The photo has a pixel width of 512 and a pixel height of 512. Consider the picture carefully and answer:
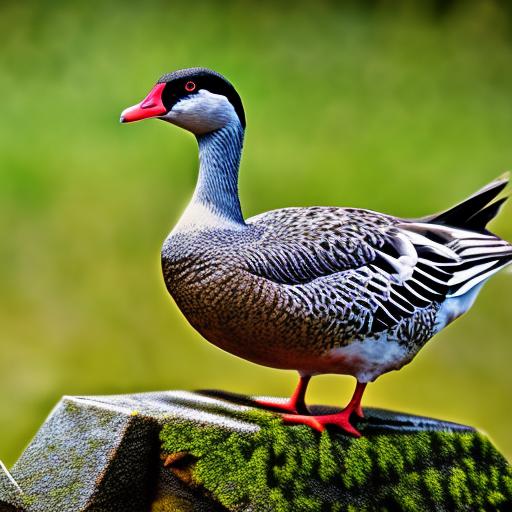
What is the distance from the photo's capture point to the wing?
83.6 inches

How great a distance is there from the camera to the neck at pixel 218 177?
2193 mm

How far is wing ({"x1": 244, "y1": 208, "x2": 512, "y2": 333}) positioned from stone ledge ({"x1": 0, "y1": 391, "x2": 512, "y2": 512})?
294mm

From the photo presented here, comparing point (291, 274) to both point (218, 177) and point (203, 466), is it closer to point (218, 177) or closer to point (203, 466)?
point (218, 177)

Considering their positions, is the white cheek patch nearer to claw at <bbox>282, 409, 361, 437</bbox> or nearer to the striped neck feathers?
the striped neck feathers

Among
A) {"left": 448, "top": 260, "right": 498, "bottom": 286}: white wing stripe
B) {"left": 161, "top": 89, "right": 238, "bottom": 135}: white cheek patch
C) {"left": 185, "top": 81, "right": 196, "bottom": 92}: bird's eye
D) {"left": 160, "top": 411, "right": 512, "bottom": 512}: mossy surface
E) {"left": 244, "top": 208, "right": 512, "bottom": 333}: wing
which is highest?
{"left": 185, "top": 81, "right": 196, "bottom": 92}: bird's eye

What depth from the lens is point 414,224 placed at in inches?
92.0

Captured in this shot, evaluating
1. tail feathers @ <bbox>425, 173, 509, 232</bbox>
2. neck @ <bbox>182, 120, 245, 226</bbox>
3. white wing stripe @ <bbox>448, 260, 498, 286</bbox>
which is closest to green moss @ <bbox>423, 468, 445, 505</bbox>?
white wing stripe @ <bbox>448, 260, 498, 286</bbox>

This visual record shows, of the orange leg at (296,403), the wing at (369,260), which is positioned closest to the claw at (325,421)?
the orange leg at (296,403)

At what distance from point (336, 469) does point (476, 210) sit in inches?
30.2

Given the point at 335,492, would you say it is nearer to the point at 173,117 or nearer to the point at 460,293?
the point at 460,293

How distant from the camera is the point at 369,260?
2.20 m

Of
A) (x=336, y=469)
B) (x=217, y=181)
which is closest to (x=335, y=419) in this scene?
(x=336, y=469)

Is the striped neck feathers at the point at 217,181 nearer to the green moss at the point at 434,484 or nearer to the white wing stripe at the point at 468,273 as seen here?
the white wing stripe at the point at 468,273

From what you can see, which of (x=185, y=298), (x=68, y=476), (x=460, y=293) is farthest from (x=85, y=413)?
(x=460, y=293)
